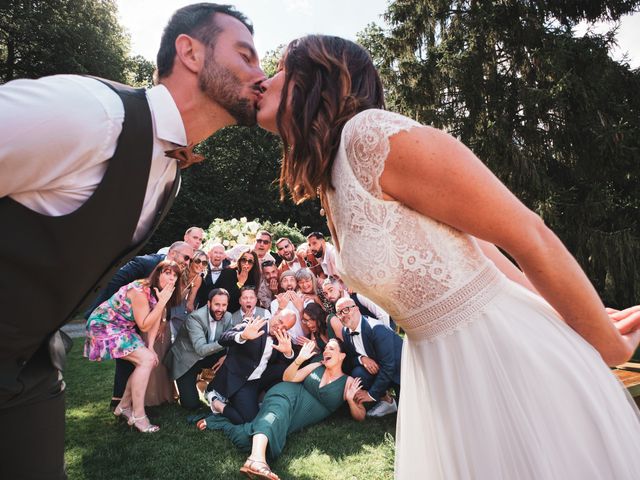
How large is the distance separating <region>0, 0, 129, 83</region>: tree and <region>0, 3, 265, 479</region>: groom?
2007 centimetres

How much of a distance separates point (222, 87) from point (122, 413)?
5.05m

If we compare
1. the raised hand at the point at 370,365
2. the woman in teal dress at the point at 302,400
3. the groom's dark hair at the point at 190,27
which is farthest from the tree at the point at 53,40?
the groom's dark hair at the point at 190,27

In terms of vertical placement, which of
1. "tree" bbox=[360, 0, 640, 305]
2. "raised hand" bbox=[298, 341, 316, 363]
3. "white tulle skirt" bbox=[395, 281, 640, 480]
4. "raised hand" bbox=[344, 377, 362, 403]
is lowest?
"raised hand" bbox=[344, 377, 362, 403]

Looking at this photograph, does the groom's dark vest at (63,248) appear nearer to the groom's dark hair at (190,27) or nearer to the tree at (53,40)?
the groom's dark hair at (190,27)

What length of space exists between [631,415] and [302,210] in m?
25.9

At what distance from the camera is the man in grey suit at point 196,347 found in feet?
20.2

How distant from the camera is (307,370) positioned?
5.48 m

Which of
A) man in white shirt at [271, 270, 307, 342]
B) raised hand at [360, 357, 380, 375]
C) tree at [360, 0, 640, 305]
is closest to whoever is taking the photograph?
raised hand at [360, 357, 380, 375]

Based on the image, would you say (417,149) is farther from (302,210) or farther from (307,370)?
(302,210)

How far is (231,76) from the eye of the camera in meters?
2.03

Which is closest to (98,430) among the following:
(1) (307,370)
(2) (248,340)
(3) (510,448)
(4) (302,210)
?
(2) (248,340)

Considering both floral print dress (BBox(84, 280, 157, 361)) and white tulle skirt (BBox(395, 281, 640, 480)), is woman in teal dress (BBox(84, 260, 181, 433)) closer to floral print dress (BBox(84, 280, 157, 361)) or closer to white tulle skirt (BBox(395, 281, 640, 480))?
floral print dress (BBox(84, 280, 157, 361))

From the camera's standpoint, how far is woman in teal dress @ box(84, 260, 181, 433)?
216 inches

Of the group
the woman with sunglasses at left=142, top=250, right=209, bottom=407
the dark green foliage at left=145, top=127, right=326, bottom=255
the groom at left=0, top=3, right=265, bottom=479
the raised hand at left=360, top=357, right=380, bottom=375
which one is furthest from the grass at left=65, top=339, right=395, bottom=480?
the dark green foliage at left=145, top=127, right=326, bottom=255
